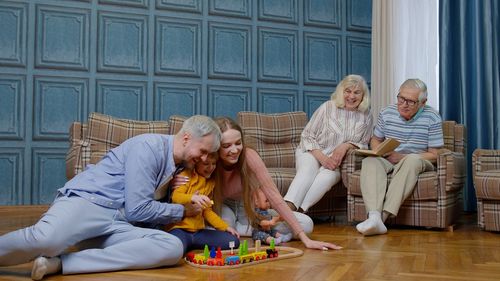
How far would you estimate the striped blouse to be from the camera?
13.9 feet

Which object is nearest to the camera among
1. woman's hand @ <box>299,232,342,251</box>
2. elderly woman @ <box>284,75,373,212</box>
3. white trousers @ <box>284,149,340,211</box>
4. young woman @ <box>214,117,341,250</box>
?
young woman @ <box>214,117,341,250</box>

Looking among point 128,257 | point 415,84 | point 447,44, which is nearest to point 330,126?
point 415,84

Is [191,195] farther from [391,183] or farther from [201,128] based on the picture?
[391,183]

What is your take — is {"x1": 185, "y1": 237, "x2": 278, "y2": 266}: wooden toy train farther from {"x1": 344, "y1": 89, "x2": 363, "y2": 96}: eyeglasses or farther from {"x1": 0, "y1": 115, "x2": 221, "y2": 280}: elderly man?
{"x1": 344, "y1": 89, "x2": 363, "y2": 96}: eyeglasses

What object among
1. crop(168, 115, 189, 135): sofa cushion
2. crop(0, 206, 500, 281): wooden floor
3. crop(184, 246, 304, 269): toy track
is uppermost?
crop(168, 115, 189, 135): sofa cushion

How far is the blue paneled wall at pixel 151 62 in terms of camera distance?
16.7ft

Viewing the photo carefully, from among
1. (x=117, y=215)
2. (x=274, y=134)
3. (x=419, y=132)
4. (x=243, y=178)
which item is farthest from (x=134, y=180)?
(x=274, y=134)

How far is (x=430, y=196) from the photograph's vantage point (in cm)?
383

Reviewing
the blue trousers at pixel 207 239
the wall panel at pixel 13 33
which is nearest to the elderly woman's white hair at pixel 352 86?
the blue trousers at pixel 207 239

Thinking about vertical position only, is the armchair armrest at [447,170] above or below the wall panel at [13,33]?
below

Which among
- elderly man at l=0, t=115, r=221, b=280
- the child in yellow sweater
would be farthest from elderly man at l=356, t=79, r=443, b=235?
elderly man at l=0, t=115, r=221, b=280

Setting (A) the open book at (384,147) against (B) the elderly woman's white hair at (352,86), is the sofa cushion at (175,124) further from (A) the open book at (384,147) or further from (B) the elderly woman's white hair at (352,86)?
(A) the open book at (384,147)

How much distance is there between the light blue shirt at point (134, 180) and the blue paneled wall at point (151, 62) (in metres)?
2.89

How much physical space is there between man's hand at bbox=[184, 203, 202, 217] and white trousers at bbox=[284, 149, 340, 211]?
4.32 ft
